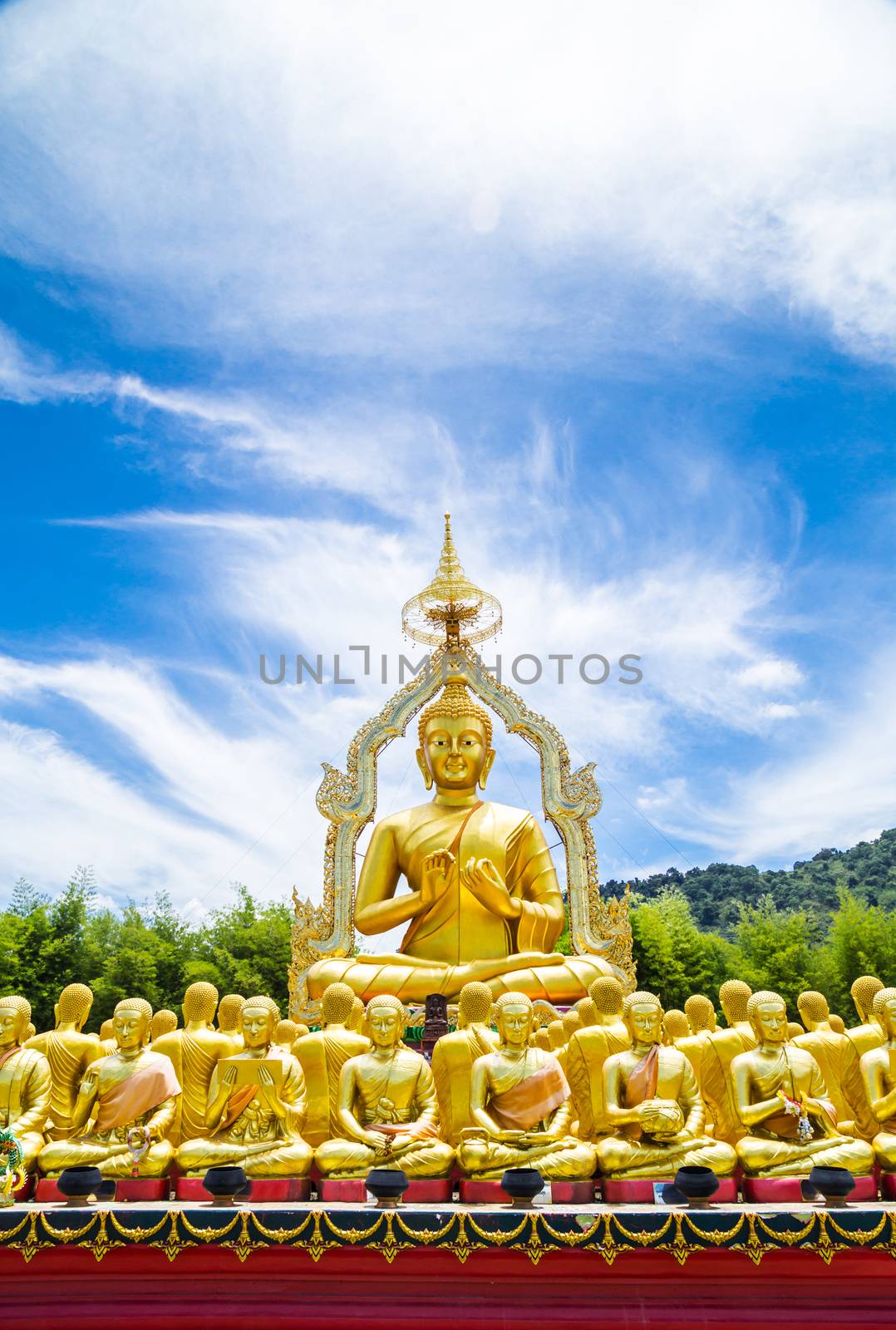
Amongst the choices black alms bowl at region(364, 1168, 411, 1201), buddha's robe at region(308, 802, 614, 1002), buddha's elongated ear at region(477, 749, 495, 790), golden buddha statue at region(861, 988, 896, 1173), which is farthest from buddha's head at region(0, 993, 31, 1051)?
buddha's elongated ear at region(477, 749, 495, 790)

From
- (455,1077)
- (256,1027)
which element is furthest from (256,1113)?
(455,1077)

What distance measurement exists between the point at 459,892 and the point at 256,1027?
552cm

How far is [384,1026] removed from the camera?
20.3 feet

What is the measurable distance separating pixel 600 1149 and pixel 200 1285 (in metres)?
2.25

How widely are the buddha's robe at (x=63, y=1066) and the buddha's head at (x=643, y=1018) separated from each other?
11.6 feet

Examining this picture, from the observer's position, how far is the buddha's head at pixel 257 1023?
630cm

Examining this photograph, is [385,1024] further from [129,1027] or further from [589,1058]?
[129,1027]

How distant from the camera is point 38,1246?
16.5ft

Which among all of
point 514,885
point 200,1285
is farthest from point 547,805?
point 200,1285

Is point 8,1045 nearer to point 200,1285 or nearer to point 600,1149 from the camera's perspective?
point 200,1285

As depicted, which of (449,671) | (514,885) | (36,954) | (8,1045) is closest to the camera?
(8,1045)

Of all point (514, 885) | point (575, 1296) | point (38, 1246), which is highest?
point (514, 885)

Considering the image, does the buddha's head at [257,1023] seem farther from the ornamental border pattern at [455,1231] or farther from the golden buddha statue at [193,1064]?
the ornamental border pattern at [455,1231]

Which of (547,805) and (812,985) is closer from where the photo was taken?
(547,805)
